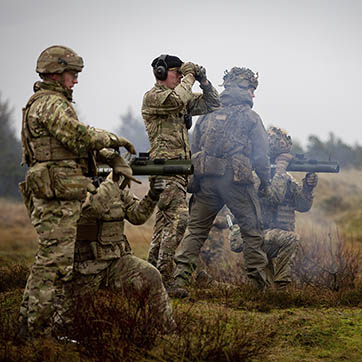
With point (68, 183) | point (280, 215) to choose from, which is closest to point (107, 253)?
point (68, 183)

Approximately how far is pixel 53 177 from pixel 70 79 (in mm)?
904

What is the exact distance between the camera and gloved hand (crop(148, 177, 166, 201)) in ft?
17.6

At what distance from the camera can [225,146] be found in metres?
7.78

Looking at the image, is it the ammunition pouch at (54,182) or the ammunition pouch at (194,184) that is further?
the ammunition pouch at (194,184)

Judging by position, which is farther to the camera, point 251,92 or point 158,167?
point 251,92

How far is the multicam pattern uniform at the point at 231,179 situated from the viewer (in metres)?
7.71

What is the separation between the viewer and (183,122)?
7.68 metres

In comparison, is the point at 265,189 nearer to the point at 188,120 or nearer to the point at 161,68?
the point at 188,120

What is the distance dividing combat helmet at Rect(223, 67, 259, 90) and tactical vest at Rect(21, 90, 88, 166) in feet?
11.3

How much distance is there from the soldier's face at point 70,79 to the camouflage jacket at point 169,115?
6.35ft

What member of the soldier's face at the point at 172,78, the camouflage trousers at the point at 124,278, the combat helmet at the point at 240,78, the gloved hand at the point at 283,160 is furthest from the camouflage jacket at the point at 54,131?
the gloved hand at the point at 283,160

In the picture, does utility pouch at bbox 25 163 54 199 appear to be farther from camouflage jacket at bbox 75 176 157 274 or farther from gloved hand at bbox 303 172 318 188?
gloved hand at bbox 303 172 318 188

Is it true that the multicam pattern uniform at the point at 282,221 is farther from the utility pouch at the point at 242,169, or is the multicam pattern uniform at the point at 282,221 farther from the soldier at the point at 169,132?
the soldier at the point at 169,132

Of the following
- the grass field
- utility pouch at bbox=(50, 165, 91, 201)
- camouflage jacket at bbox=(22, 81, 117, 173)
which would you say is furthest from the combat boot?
camouflage jacket at bbox=(22, 81, 117, 173)
